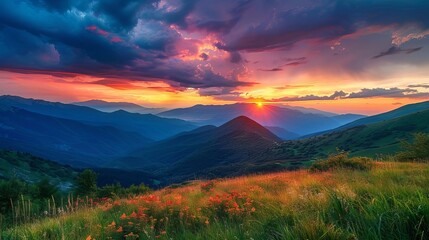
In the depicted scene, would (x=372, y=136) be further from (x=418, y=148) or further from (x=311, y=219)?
(x=311, y=219)

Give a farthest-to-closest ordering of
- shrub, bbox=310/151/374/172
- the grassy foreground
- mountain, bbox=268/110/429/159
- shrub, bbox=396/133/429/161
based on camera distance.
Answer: mountain, bbox=268/110/429/159 < shrub, bbox=396/133/429/161 < shrub, bbox=310/151/374/172 < the grassy foreground

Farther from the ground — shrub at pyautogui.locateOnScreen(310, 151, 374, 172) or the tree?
shrub at pyautogui.locateOnScreen(310, 151, 374, 172)

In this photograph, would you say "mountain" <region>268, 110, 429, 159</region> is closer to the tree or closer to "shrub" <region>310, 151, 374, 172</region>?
the tree

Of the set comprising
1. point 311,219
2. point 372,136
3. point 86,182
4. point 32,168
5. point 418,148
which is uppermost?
point 311,219

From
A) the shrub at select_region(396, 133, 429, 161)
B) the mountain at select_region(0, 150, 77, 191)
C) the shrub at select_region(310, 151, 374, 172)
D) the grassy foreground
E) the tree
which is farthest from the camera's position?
the mountain at select_region(0, 150, 77, 191)

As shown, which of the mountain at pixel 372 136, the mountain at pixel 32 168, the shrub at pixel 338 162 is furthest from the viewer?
the mountain at pixel 372 136

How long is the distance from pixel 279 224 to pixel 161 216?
3.74 m

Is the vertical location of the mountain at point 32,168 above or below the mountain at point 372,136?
below

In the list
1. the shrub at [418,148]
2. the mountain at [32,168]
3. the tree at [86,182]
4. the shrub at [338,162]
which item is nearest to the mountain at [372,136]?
the tree at [86,182]

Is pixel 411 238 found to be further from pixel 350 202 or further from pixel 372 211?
pixel 350 202

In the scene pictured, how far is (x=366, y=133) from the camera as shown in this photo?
189125mm

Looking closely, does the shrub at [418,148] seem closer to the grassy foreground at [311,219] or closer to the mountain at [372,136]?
the grassy foreground at [311,219]

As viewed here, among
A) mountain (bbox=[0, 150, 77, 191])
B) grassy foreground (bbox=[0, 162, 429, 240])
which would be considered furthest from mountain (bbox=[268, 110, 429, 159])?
grassy foreground (bbox=[0, 162, 429, 240])

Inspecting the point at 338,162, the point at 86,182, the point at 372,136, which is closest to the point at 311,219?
the point at 338,162
